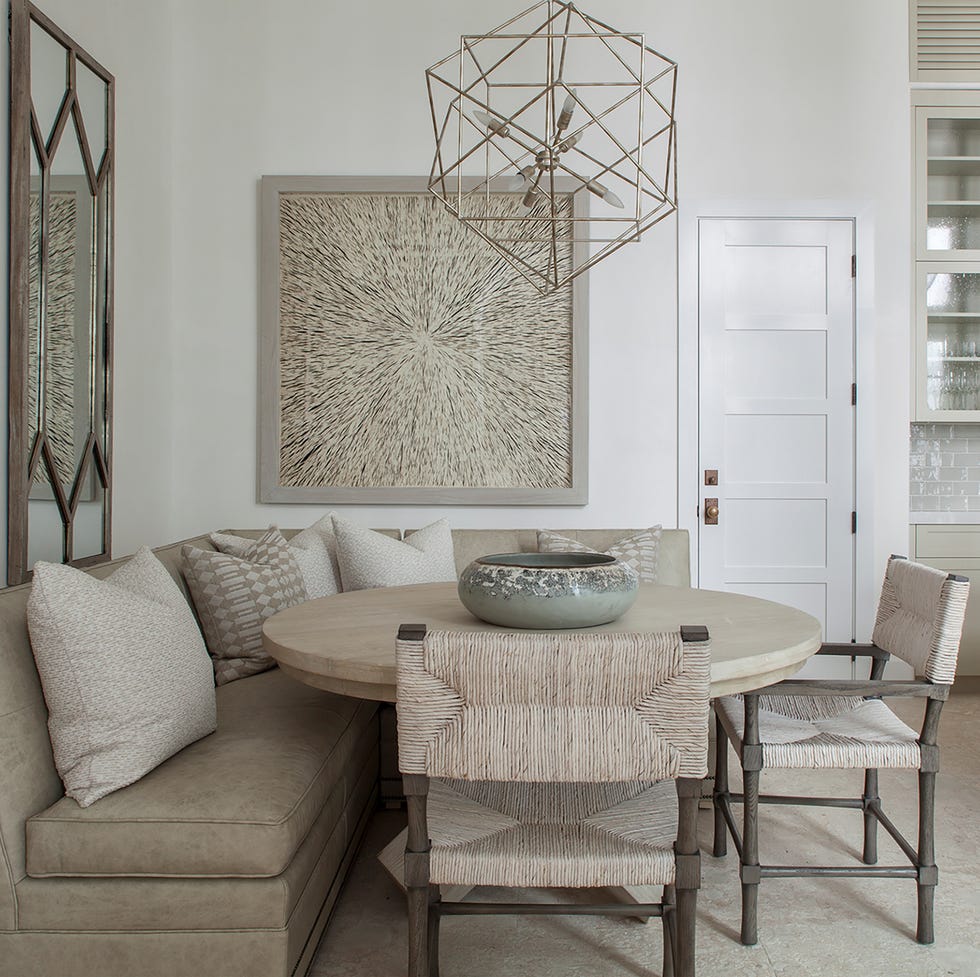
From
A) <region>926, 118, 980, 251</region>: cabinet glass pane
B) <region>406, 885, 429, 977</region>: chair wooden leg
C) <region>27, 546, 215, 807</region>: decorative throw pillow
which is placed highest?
<region>926, 118, 980, 251</region>: cabinet glass pane

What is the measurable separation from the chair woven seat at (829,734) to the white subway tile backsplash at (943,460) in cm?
231

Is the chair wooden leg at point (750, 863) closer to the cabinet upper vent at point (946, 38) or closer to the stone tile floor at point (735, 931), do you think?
the stone tile floor at point (735, 931)

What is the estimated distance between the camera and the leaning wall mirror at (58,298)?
2.28 meters

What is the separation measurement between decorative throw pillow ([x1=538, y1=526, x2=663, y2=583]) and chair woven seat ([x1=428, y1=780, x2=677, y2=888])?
4.79ft

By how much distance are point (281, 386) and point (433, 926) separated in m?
2.47

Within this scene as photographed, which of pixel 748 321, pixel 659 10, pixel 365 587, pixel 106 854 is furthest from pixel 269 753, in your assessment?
pixel 659 10

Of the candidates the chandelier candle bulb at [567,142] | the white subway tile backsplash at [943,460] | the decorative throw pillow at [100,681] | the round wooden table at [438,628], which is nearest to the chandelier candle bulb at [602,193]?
the chandelier candle bulb at [567,142]

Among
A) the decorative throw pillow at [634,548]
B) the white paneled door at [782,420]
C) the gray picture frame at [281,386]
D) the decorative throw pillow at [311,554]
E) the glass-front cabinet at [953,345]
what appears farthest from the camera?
the glass-front cabinet at [953,345]

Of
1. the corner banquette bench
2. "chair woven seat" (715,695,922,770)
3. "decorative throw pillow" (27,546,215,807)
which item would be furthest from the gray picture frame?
the corner banquette bench

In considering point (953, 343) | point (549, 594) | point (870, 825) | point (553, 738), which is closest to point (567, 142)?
point (549, 594)

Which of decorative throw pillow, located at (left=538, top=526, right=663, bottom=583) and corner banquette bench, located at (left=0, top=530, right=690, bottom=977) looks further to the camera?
decorative throw pillow, located at (left=538, top=526, right=663, bottom=583)

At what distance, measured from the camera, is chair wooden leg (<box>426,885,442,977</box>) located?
4.74 ft

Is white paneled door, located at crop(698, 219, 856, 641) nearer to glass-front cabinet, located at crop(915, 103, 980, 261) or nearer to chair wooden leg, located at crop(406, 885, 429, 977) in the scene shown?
glass-front cabinet, located at crop(915, 103, 980, 261)

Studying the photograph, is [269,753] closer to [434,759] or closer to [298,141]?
[434,759]
